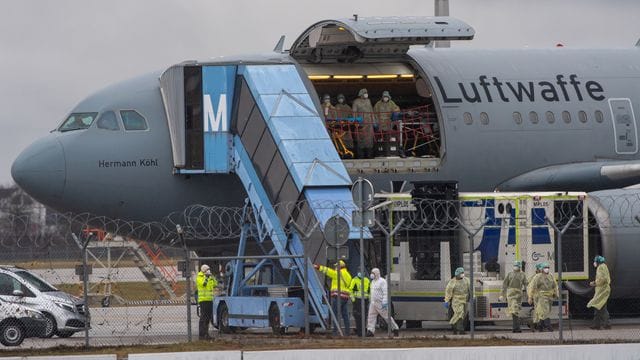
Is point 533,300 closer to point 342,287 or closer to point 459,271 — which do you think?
point 459,271

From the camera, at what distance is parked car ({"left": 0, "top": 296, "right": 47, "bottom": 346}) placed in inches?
1030

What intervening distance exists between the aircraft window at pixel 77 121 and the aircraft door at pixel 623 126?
38.7ft

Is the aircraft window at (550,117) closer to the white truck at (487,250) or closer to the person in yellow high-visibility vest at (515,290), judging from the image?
the white truck at (487,250)

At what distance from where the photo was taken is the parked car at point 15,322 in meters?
26.2

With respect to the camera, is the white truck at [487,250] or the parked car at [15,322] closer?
the parked car at [15,322]

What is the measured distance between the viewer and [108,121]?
3053 cm

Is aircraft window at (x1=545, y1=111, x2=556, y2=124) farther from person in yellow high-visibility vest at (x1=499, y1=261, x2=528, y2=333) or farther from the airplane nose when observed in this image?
the airplane nose

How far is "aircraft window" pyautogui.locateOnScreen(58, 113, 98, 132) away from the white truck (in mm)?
6626

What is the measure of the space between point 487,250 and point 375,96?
6.16 meters

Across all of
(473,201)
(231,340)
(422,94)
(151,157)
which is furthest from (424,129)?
(231,340)

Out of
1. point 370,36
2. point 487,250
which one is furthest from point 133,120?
point 487,250

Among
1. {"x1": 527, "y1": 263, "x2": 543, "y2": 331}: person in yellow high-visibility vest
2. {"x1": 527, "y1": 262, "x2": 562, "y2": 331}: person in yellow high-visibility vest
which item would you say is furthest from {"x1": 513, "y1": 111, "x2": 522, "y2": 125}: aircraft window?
{"x1": 527, "y1": 262, "x2": 562, "y2": 331}: person in yellow high-visibility vest

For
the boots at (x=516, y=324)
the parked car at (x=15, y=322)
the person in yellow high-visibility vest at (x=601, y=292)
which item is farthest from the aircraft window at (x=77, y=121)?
the person in yellow high-visibility vest at (x=601, y=292)

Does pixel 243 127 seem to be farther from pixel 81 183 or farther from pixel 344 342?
pixel 344 342
